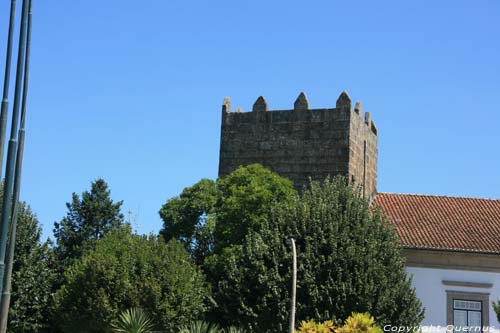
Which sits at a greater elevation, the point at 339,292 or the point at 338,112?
the point at 338,112

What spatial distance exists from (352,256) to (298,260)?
1812 mm

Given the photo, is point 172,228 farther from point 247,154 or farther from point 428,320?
point 428,320

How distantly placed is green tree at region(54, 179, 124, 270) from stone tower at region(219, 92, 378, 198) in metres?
5.43

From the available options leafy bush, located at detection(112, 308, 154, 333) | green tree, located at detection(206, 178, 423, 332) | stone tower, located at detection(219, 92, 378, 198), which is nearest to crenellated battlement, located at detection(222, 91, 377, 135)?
stone tower, located at detection(219, 92, 378, 198)

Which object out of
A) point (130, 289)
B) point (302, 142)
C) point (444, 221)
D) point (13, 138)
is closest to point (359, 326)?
point (130, 289)

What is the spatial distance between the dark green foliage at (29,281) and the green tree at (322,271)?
727 centimetres

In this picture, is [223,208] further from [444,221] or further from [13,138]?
[13,138]

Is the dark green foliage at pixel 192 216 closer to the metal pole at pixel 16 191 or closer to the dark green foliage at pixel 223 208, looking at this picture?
the dark green foliage at pixel 223 208

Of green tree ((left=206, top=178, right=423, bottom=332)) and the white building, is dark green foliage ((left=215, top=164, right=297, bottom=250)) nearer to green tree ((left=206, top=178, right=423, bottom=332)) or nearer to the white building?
green tree ((left=206, top=178, right=423, bottom=332))

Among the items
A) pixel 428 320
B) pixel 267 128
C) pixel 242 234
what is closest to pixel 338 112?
pixel 267 128

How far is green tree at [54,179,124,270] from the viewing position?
3438 centimetres

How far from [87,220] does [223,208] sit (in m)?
6.69

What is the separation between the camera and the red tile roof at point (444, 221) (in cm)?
3183

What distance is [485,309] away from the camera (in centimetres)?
3091
